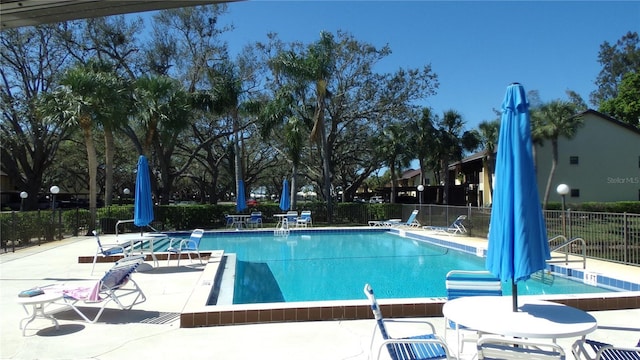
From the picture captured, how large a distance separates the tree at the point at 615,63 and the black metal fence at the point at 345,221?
31.8 metres

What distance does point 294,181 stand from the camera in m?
24.3

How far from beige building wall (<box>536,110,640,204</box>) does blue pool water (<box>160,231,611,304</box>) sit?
18.6 m

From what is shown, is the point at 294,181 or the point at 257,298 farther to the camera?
the point at 294,181

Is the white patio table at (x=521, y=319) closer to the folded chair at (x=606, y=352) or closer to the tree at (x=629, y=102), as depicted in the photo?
the folded chair at (x=606, y=352)

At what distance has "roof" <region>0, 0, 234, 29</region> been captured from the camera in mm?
4941

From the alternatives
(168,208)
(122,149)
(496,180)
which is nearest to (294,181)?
(168,208)

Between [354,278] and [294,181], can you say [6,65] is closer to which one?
[294,181]

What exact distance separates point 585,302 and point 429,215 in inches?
572

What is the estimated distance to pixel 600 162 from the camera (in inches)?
1195

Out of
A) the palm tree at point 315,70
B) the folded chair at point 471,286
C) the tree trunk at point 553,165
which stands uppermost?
the palm tree at point 315,70

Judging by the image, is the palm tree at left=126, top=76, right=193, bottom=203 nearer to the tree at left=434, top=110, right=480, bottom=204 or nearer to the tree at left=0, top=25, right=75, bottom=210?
the tree at left=0, top=25, right=75, bottom=210

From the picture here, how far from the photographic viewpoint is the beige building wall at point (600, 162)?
98.8 feet

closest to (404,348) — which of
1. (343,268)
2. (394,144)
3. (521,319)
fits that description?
(521,319)

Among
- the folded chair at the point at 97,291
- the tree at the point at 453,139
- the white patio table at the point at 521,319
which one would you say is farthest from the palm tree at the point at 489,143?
the white patio table at the point at 521,319
